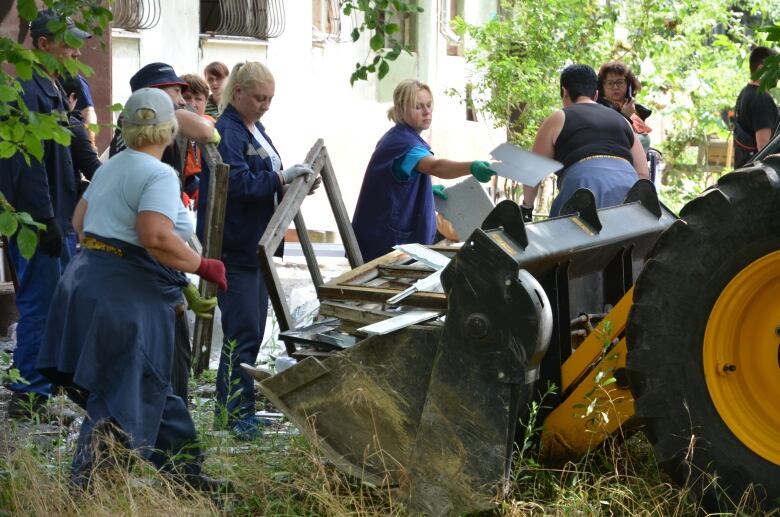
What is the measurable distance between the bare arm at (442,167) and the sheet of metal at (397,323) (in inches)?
84.0

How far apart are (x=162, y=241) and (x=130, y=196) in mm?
209

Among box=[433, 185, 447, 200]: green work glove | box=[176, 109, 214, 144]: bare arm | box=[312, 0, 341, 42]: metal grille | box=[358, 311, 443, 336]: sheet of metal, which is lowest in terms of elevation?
box=[358, 311, 443, 336]: sheet of metal

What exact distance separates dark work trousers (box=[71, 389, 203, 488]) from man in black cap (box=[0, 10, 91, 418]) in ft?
4.82

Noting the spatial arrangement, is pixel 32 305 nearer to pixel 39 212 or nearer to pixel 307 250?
pixel 39 212

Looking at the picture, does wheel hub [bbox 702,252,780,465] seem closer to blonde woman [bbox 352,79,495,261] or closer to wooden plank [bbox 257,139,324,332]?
wooden plank [bbox 257,139,324,332]

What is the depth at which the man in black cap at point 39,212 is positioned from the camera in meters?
6.12

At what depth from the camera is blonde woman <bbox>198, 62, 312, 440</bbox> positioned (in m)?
5.89

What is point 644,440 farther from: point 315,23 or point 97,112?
point 315,23

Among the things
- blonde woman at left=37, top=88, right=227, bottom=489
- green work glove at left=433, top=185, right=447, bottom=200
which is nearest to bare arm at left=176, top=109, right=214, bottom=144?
blonde woman at left=37, top=88, right=227, bottom=489

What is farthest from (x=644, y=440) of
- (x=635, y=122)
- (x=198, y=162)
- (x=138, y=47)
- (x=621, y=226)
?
(x=138, y=47)

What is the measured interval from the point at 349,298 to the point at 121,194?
95 centimetres

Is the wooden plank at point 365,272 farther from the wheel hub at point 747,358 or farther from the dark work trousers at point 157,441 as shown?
A: the wheel hub at point 747,358

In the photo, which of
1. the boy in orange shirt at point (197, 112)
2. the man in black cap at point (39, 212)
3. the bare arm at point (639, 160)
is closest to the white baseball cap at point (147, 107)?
the man in black cap at point (39, 212)

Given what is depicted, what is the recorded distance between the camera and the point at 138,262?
176 inches
